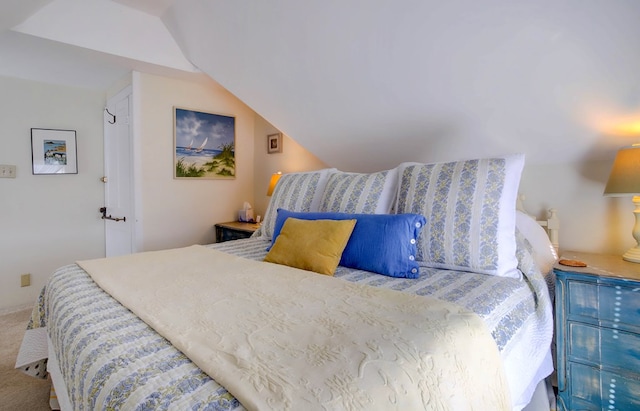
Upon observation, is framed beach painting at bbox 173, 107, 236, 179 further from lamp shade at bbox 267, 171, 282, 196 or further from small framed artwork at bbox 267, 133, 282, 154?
lamp shade at bbox 267, 171, 282, 196

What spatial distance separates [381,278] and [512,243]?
589 mm

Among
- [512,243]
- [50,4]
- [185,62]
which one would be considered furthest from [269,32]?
[512,243]

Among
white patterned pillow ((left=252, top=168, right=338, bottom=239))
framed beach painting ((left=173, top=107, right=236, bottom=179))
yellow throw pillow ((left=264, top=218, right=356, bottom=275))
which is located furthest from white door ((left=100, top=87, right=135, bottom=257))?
yellow throw pillow ((left=264, top=218, right=356, bottom=275))

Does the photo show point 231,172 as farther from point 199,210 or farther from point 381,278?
point 381,278

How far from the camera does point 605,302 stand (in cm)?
127

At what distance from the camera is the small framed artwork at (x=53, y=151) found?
9.98ft

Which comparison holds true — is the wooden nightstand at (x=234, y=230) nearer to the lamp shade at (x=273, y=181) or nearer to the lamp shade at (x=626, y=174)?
the lamp shade at (x=273, y=181)

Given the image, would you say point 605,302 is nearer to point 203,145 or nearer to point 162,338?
point 162,338

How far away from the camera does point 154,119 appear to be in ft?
9.44

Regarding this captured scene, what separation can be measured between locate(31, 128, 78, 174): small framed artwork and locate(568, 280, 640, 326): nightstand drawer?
4.08 m

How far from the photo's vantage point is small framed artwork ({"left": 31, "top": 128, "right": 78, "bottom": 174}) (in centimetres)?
304

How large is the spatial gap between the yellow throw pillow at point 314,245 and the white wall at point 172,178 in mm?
1840

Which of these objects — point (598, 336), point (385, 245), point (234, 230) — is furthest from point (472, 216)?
point (234, 230)

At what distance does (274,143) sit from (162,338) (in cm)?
274
